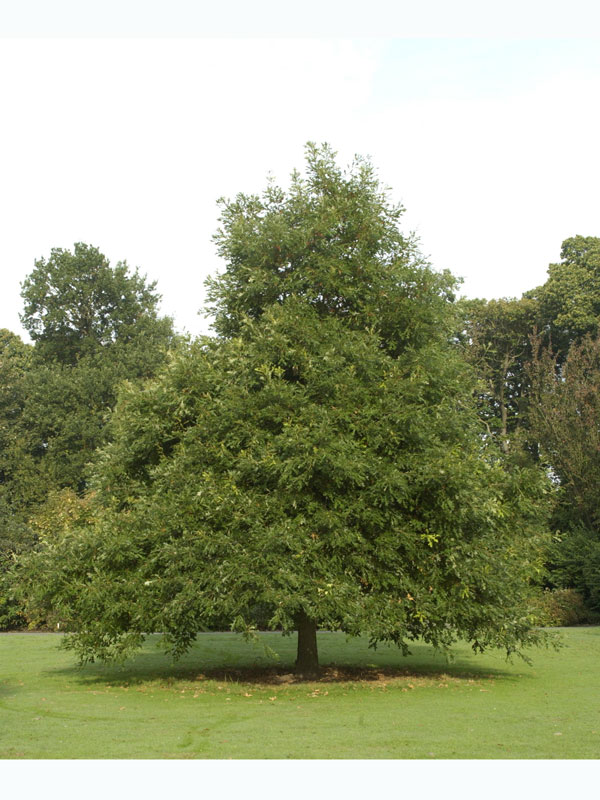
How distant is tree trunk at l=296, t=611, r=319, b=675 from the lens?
54.9 ft

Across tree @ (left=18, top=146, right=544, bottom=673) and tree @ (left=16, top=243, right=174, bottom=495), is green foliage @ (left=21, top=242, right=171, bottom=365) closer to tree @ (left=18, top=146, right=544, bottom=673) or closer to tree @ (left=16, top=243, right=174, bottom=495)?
tree @ (left=16, top=243, right=174, bottom=495)

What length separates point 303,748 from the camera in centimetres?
912

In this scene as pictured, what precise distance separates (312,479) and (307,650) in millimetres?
A: 4594

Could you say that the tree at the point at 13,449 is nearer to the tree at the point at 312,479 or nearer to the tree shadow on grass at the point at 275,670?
the tree shadow on grass at the point at 275,670

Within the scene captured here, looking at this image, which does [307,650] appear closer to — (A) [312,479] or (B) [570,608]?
(A) [312,479]

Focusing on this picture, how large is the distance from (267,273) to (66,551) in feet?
23.8

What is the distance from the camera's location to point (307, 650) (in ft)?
55.8

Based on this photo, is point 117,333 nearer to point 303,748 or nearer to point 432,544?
point 432,544

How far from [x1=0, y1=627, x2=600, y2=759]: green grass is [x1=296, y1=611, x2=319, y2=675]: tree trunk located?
14.8 inches

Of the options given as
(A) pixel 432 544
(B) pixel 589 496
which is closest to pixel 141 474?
(A) pixel 432 544

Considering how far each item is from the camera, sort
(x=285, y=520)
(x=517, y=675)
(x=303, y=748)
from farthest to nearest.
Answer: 1. (x=517, y=675)
2. (x=285, y=520)
3. (x=303, y=748)

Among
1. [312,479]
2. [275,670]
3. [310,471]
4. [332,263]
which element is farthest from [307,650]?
[332,263]

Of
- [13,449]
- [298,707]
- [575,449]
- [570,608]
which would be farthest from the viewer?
[13,449]

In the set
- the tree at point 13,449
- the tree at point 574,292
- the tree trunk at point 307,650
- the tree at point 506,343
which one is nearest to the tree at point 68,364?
the tree at point 13,449
